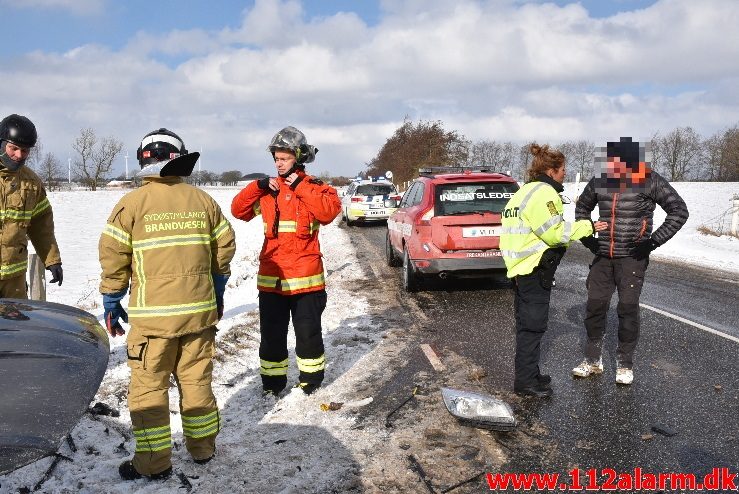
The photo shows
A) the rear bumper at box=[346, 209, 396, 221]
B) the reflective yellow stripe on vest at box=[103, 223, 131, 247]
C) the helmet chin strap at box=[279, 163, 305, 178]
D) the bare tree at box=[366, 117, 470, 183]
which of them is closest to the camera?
the reflective yellow stripe on vest at box=[103, 223, 131, 247]

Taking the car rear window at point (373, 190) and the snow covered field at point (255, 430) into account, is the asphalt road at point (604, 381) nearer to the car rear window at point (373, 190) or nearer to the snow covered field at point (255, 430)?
the snow covered field at point (255, 430)

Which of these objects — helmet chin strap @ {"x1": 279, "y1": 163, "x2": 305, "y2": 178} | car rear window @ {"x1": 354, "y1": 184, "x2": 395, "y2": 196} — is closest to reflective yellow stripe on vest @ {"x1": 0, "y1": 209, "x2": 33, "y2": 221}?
helmet chin strap @ {"x1": 279, "y1": 163, "x2": 305, "y2": 178}

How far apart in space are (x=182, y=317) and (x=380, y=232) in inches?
632


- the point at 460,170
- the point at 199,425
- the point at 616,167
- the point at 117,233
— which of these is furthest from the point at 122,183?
the point at 460,170

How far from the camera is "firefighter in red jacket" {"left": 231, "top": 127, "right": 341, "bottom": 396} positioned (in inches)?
165

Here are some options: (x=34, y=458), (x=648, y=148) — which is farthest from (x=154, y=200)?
(x=648, y=148)

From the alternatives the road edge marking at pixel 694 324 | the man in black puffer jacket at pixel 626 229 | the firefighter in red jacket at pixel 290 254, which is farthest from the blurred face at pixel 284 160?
the road edge marking at pixel 694 324

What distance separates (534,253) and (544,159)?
2.39 feet

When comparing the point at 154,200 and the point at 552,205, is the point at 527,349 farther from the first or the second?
the point at 154,200

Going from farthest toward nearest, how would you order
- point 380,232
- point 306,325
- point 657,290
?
point 380,232 < point 657,290 < point 306,325

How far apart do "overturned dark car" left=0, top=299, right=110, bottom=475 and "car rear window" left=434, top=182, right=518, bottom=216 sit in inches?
224

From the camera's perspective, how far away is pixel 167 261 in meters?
3.05

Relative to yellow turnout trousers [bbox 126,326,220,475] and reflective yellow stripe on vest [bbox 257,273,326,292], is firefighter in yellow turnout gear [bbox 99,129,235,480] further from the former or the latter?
reflective yellow stripe on vest [bbox 257,273,326,292]

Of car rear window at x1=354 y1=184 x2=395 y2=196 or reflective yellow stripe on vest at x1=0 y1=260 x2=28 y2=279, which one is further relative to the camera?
car rear window at x1=354 y1=184 x2=395 y2=196
